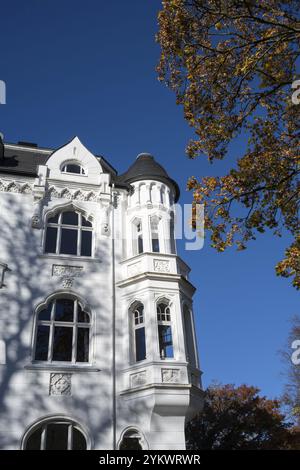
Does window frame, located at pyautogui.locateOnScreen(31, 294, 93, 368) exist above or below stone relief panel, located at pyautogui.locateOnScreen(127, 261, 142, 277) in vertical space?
below

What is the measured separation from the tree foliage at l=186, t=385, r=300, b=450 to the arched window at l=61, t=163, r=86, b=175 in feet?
64.2

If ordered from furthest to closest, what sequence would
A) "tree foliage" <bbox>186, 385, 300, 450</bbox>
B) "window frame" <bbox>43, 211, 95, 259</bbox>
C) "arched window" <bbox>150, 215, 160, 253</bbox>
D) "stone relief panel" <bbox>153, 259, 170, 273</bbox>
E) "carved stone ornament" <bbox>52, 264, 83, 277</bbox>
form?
"tree foliage" <bbox>186, 385, 300, 450</bbox> < "arched window" <bbox>150, 215, 160, 253</bbox> < "window frame" <bbox>43, 211, 95, 259</bbox> < "stone relief panel" <bbox>153, 259, 170, 273</bbox> < "carved stone ornament" <bbox>52, 264, 83, 277</bbox>

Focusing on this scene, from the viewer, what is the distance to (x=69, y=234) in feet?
55.8

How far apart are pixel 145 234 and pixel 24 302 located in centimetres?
540

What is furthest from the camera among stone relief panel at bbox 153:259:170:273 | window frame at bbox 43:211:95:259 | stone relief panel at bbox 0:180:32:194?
stone relief panel at bbox 0:180:32:194

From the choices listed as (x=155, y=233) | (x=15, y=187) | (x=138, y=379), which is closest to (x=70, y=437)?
(x=138, y=379)

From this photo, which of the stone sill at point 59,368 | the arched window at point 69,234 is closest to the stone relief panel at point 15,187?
the arched window at point 69,234

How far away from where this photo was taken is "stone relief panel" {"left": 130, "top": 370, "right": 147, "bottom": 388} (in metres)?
13.8

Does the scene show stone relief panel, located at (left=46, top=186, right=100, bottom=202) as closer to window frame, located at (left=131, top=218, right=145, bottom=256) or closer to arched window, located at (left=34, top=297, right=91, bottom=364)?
window frame, located at (left=131, top=218, right=145, bottom=256)

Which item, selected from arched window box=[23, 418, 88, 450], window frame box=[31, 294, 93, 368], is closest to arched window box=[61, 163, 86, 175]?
window frame box=[31, 294, 93, 368]

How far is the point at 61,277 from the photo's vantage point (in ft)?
50.7

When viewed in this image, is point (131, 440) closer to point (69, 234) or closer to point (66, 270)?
point (66, 270)

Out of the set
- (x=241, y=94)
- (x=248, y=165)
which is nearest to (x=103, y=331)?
(x=248, y=165)
